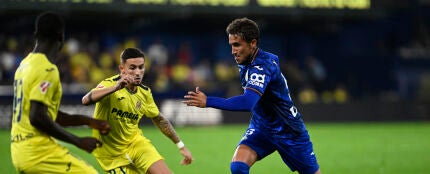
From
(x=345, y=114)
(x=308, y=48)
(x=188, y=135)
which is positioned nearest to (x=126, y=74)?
(x=188, y=135)

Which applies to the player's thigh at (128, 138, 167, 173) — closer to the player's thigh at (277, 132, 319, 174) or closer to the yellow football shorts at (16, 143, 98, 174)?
the player's thigh at (277, 132, 319, 174)

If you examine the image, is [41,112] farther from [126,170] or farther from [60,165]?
[126,170]

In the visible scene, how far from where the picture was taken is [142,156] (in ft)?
24.6

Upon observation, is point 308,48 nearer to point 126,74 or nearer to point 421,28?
point 421,28

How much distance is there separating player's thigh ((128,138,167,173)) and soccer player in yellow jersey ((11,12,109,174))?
5.97ft

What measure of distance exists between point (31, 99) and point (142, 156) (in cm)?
231

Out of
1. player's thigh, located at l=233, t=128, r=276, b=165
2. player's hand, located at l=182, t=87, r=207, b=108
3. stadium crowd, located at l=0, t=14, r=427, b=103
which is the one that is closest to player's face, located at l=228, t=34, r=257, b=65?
player's hand, located at l=182, t=87, r=207, b=108

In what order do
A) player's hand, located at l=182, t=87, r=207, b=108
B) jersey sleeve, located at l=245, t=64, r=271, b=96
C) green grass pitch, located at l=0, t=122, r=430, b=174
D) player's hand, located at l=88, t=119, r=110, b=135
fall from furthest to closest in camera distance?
green grass pitch, located at l=0, t=122, r=430, b=174 < jersey sleeve, located at l=245, t=64, r=271, b=96 < player's hand, located at l=182, t=87, r=207, b=108 < player's hand, located at l=88, t=119, r=110, b=135

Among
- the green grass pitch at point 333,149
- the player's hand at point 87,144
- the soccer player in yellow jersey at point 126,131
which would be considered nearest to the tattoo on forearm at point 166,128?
the soccer player in yellow jersey at point 126,131

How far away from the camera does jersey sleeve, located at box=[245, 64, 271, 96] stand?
6.88 meters

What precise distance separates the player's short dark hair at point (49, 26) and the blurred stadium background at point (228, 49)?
16.1 meters

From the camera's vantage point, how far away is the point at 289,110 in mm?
7480

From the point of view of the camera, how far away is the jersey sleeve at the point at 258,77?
688 centimetres

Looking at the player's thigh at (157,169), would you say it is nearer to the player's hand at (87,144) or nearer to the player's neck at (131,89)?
the player's neck at (131,89)
